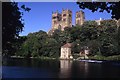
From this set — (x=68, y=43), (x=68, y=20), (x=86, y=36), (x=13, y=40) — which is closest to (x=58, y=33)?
(x=68, y=43)

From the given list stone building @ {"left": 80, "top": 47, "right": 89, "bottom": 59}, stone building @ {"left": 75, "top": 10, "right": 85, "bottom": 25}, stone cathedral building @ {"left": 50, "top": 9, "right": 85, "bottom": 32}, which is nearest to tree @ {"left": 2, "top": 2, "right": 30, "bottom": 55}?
stone building @ {"left": 80, "top": 47, "right": 89, "bottom": 59}

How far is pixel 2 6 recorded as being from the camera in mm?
23438

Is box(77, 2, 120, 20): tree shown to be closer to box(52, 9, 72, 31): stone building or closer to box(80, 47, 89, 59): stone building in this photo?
box(80, 47, 89, 59): stone building

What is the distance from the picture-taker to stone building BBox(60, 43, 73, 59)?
133788 mm

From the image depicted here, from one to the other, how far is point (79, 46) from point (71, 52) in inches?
325

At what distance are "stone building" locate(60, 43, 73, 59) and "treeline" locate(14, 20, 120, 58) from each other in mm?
1759

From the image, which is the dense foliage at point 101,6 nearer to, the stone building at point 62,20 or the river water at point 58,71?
the river water at point 58,71

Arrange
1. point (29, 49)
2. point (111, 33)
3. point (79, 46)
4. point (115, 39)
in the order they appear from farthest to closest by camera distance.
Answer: point (29, 49) < point (79, 46) < point (111, 33) < point (115, 39)

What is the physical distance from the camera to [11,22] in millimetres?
26469

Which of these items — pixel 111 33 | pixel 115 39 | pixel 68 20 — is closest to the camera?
pixel 115 39

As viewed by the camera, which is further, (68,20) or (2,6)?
(68,20)

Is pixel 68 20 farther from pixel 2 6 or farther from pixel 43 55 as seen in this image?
pixel 2 6

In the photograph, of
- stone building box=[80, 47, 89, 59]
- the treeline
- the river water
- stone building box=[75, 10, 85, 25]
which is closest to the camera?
the river water

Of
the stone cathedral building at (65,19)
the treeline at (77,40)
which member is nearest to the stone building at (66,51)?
the treeline at (77,40)
